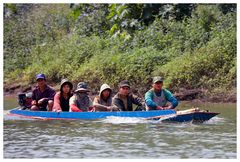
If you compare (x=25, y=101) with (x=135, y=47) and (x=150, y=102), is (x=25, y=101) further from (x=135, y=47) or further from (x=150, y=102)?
(x=135, y=47)

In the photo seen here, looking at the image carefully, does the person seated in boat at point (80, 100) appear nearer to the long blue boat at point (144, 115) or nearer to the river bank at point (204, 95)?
the long blue boat at point (144, 115)

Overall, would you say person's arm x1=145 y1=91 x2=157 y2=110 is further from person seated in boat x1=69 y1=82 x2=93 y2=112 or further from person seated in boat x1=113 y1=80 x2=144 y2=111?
person seated in boat x1=69 y1=82 x2=93 y2=112

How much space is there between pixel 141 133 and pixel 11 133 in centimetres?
244

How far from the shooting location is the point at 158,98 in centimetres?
1594

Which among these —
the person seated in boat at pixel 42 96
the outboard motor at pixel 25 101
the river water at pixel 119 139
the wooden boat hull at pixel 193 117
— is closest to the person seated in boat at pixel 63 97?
the person seated in boat at pixel 42 96

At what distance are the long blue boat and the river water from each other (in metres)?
0.13

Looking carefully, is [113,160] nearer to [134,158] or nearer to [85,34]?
[134,158]

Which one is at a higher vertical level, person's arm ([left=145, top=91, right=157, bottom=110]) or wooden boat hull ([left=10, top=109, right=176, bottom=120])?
person's arm ([left=145, top=91, right=157, bottom=110])

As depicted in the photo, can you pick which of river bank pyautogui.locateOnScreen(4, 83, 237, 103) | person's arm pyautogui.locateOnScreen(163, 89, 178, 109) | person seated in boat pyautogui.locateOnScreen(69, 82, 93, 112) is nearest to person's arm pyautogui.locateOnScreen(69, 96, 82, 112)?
person seated in boat pyautogui.locateOnScreen(69, 82, 93, 112)

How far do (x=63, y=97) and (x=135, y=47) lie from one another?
288 inches

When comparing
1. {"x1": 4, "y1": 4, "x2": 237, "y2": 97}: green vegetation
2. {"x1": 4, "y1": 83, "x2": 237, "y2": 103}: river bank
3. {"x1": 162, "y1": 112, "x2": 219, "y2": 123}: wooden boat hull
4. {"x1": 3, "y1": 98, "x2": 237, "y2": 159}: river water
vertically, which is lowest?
{"x1": 3, "y1": 98, "x2": 237, "y2": 159}: river water

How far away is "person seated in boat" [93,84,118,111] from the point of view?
15.9 meters

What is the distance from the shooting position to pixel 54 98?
16266mm

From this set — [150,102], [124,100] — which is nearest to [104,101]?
[124,100]
